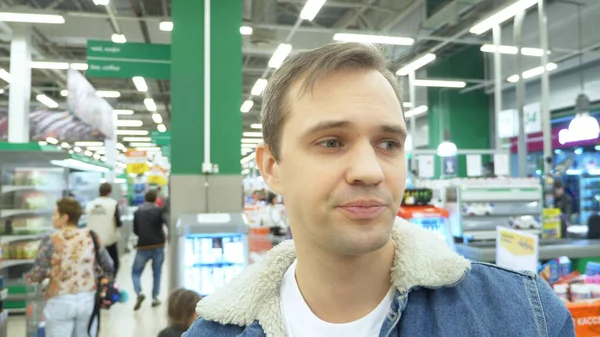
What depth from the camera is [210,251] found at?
4973 mm

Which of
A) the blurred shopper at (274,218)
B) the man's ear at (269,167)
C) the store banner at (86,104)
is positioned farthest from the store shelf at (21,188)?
the man's ear at (269,167)

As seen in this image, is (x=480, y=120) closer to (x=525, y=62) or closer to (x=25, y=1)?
(x=525, y=62)

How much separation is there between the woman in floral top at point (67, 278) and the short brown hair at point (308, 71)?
3.66 meters

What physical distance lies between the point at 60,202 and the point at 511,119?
749 centimetres

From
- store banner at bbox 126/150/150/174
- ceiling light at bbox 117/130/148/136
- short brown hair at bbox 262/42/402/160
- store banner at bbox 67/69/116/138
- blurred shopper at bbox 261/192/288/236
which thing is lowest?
blurred shopper at bbox 261/192/288/236

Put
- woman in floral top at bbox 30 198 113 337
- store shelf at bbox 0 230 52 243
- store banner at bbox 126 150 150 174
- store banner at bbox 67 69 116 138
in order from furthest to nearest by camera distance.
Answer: store banner at bbox 126 150 150 174 < store banner at bbox 67 69 116 138 < store shelf at bbox 0 230 52 243 < woman in floral top at bbox 30 198 113 337

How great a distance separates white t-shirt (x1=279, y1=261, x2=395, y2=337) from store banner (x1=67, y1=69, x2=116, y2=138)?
8613 millimetres

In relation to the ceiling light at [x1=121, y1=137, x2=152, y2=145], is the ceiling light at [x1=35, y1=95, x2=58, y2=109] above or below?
above

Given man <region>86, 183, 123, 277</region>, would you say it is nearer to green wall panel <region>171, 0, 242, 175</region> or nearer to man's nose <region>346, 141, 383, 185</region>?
green wall panel <region>171, 0, 242, 175</region>

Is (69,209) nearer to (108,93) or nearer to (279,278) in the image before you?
(279,278)

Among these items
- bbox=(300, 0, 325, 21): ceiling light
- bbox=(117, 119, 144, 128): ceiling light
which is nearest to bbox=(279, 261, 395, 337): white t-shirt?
bbox=(300, 0, 325, 21): ceiling light

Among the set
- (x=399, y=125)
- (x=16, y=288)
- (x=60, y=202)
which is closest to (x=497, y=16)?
(x=60, y=202)

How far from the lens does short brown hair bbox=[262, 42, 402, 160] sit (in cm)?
105

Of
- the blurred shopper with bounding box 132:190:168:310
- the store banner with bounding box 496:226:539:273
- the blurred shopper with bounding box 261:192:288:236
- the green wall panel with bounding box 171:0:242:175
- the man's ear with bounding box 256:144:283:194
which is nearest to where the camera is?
the man's ear with bounding box 256:144:283:194
